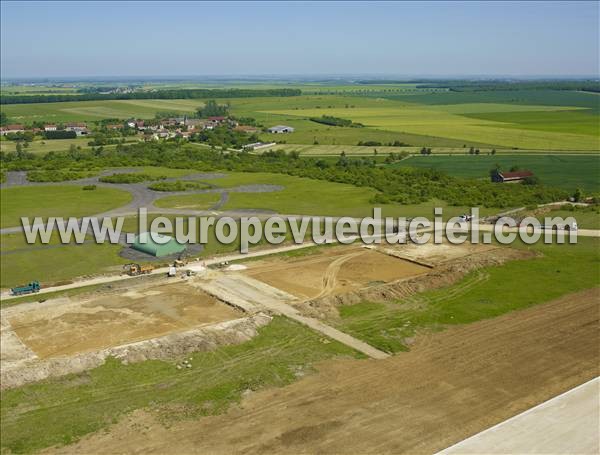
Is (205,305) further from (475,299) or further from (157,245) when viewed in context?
(475,299)

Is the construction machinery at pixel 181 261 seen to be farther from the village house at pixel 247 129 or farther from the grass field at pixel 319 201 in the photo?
the village house at pixel 247 129

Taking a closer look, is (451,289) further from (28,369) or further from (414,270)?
(28,369)

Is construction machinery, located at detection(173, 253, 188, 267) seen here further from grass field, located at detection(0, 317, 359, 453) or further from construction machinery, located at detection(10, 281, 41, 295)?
grass field, located at detection(0, 317, 359, 453)

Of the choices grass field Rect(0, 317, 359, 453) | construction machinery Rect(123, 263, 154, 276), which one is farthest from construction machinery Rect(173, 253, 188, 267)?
grass field Rect(0, 317, 359, 453)

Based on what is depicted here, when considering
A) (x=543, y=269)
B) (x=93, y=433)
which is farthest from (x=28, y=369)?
(x=543, y=269)

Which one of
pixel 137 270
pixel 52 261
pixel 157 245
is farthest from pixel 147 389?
pixel 52 261
